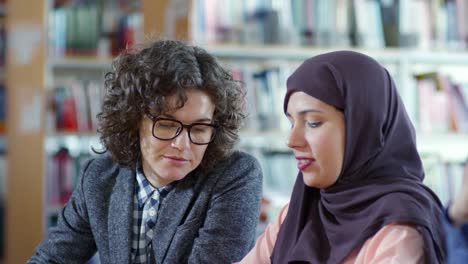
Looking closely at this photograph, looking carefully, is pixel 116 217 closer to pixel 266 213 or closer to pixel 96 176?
pixel 96 176

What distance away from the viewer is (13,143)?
116 inches

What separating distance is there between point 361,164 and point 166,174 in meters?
0.46

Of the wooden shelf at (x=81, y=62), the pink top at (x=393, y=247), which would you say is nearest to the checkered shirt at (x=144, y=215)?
the pink top at (x=393, y=247)

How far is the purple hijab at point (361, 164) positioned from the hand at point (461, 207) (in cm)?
12

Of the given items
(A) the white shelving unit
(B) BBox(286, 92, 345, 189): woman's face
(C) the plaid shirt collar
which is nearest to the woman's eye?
(B) BBox(286, 92, 345, 189): woman's face

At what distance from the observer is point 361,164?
1.07 meters

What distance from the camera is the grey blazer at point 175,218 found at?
4.41 ft

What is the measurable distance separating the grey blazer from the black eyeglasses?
12 centimetres

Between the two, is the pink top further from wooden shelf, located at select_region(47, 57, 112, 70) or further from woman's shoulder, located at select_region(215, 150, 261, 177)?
wooden shelf, located at select_region(47, 57, 112, 70)

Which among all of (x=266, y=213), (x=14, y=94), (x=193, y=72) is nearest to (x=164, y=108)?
(x=193, y=72)

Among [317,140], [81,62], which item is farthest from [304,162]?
[81,62]

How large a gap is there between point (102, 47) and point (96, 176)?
5.81 feet

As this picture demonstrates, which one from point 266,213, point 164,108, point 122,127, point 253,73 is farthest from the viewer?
point 253,73

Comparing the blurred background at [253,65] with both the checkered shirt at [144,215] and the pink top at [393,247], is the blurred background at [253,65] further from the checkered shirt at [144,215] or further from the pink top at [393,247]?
the pink top at [393,247]
